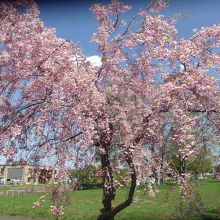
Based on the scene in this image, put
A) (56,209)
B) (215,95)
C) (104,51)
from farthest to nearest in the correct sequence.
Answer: (104,51) < (215,95) < (56,209)

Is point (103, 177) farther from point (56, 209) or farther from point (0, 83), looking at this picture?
point (0, 83)

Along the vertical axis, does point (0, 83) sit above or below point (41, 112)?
above

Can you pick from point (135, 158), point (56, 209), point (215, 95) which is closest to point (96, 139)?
point (135, 158)

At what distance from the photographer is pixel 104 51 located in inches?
389

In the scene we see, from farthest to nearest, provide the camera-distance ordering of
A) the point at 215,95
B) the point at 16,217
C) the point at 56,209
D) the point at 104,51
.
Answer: the point at 16,217, the point at 104,51, the point at 215,95, the point at 56,209

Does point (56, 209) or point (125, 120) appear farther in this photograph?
point (125, 120)

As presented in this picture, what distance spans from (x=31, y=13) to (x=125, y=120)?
4084 mm

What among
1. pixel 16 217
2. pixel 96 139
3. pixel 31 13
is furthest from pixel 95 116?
pixel 16 217

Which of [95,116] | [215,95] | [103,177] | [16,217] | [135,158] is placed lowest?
[16,217]

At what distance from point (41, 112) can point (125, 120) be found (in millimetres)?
2462

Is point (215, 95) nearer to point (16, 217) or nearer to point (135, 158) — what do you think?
point (135, 158)

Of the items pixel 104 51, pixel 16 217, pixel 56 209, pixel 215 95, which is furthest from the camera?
pixel 16 217

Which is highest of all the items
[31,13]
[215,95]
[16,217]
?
[31,13]

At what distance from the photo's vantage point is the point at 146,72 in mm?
10156
